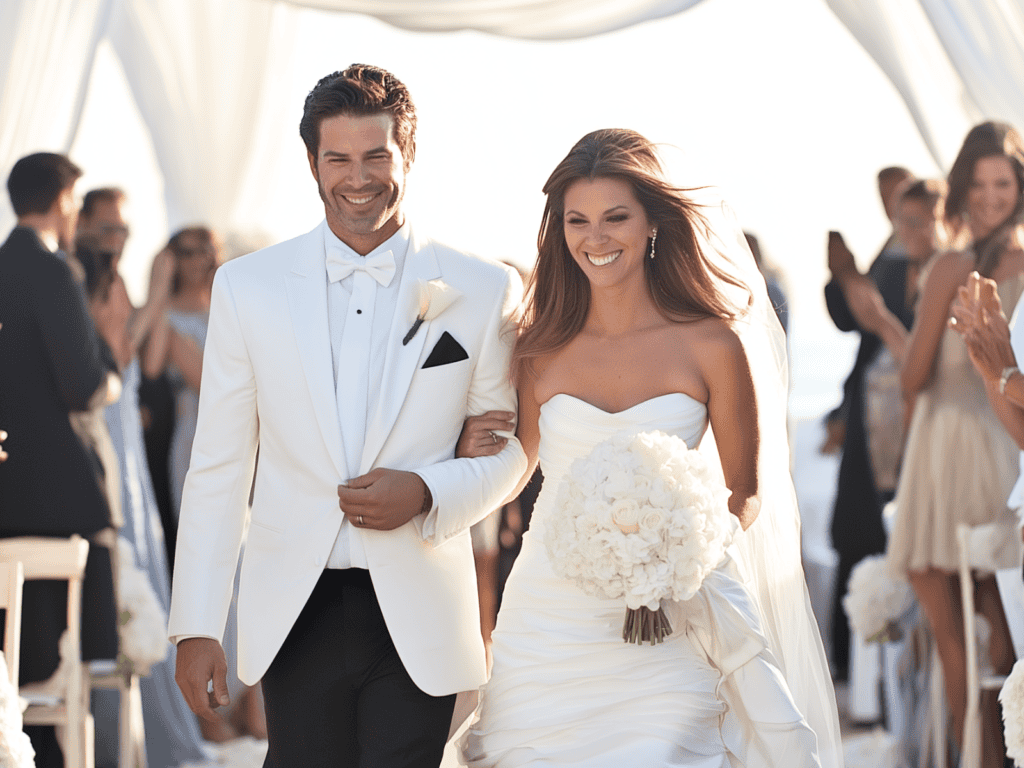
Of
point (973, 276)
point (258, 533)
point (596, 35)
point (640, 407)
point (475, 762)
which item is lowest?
point (475, 762)

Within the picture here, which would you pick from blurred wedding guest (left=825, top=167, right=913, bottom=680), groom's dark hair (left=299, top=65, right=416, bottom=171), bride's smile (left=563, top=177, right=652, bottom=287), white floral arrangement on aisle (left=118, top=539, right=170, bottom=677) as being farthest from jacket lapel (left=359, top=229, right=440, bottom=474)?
blurred wedding guest (left=825, top=167, right=913, bottom=680)

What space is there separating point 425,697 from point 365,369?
670 millimetres

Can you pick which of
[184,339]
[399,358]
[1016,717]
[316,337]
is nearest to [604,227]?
[399,358]

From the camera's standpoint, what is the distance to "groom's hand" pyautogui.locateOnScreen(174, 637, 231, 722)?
240 centimetres

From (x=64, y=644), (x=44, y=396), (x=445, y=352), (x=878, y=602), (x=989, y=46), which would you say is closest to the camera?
(x=445, y=352)

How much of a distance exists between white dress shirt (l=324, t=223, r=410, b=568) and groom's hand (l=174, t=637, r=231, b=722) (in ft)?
1.00

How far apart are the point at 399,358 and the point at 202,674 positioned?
74cm

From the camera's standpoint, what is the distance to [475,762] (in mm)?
2602

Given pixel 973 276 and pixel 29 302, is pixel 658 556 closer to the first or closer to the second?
pixel 973 276

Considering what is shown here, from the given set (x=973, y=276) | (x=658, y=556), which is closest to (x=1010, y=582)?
(x=973, y=276)

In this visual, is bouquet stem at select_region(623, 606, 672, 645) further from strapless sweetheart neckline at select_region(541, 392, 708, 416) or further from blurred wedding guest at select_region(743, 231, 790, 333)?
blurred wedding guest at select_region(743, 231, 790, 333)

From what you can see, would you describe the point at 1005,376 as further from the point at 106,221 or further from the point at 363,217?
the point at 106,221

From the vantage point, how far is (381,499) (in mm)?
2316

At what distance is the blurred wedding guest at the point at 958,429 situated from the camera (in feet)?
14.7
